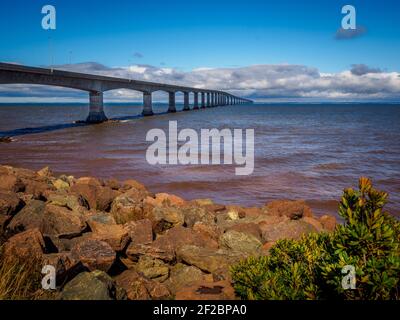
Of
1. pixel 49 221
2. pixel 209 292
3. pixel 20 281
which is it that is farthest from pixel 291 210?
pixel 20 281

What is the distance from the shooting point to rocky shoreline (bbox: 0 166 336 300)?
502cm

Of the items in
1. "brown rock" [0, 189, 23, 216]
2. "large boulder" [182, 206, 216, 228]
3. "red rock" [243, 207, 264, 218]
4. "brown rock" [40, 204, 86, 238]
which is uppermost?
"brown rock" [0, 189, 23, 216]

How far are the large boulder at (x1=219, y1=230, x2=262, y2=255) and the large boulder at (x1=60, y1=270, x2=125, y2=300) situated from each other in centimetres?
264

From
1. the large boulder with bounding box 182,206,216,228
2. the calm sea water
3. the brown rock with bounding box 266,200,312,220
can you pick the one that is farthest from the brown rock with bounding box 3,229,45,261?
the calm sea water

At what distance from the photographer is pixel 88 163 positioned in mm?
19891

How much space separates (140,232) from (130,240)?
0.31 meters

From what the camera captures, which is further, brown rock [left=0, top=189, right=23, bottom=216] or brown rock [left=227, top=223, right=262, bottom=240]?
brown rock [left=227, top=223, right=262, bottom=240]

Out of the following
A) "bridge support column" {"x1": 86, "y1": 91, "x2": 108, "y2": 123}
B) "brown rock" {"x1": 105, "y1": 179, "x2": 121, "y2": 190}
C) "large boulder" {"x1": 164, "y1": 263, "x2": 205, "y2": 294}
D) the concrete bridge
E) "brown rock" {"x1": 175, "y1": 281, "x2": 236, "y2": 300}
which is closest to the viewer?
"brown rock" {"x1": 175, "y1": 281, "x2": 236, "y2": 300}

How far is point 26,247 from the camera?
5.29m

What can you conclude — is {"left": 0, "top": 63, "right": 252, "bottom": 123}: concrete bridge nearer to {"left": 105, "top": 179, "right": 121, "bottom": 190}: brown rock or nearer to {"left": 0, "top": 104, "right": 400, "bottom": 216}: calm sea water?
{"left": 0, "top": 104, "right": 400, "bottom": 216}: calm sea water

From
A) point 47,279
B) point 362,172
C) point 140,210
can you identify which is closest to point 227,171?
point 362,172

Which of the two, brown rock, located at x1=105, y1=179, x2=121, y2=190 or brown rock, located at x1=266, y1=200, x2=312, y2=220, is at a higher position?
brown rock, located at x1=105, y1=179, x2=121, y2=190
